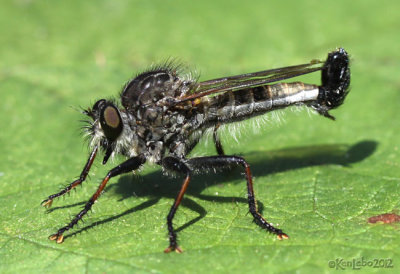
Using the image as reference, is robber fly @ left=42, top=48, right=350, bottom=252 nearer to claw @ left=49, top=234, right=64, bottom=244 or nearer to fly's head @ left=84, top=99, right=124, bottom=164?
fly's head @ left=84, top=99, right=124, bottom=164

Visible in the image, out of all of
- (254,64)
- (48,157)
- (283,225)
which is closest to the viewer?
(283,225)

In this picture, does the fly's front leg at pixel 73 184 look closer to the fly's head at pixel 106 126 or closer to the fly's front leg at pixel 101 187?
the fly's head at pixel 106 126

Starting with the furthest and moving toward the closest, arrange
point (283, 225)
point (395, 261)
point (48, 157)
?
1. point (48, 157)
2. point (283, 225)
3. point (395, 261)

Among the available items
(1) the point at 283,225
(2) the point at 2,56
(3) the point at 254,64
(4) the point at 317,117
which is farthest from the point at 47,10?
(1) the point at 283,225

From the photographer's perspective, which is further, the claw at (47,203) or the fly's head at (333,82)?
the fly's head at (333,82)

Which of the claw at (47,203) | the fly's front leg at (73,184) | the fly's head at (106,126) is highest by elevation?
the fly's head at (106,126)

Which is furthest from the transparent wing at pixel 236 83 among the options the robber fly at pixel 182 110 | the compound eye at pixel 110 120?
the compound eye at pixel 110 120

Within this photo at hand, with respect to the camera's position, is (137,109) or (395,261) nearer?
(395,261)

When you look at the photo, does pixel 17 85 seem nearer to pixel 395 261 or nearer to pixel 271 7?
pixel 271 7
